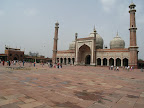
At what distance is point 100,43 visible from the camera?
32.8 metres

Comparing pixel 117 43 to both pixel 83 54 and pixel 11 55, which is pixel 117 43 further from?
pixel 11 55

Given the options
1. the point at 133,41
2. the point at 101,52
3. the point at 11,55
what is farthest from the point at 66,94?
the point at 11,55

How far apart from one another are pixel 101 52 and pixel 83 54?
6017mm

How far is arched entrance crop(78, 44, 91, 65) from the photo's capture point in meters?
30.4

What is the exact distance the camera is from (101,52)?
2697cm

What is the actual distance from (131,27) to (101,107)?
23.4m

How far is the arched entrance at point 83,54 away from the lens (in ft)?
99.9

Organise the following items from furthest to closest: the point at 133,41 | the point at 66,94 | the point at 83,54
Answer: the point at 83,54, the point at 133,41, the point at 66,94

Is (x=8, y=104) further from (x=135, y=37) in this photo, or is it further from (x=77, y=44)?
(x=77, y=44)

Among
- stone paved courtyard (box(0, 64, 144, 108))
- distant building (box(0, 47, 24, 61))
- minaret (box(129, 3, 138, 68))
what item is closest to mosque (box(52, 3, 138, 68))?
minaret (box(129, 3, 138, 68))

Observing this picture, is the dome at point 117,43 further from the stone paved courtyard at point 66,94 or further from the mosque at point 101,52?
the stone paved courtyard at point 66,94

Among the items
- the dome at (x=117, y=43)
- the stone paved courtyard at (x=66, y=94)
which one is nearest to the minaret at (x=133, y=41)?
the dome at (x=117, y=43)

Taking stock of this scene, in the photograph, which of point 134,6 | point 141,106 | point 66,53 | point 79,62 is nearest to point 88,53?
point 79,62

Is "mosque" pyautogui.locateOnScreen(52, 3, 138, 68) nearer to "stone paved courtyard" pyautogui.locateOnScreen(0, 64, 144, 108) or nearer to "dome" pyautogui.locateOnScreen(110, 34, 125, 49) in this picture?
"dome" pyautogui.locateOnScreen(110, 34, 125, 49)
